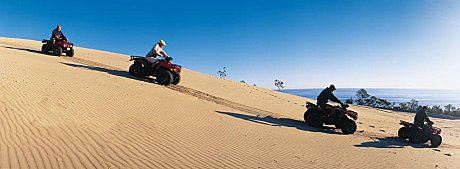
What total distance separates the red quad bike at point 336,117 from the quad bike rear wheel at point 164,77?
6.45 metres

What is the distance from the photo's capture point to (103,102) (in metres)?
8.94

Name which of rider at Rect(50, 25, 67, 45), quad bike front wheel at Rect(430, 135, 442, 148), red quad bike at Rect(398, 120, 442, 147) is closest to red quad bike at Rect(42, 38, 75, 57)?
rider at Rect(50, 25, 67, 45)

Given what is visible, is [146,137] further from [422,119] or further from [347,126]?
[422,119]

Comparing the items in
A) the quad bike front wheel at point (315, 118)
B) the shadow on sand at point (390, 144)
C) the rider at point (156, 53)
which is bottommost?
the shadow on sand at point (390, 144)

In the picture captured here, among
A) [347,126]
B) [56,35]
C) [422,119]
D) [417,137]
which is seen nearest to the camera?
[347,126]

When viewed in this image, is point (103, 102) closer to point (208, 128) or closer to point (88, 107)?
point (88, 107)

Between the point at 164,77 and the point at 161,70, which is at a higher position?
the point at 161,70

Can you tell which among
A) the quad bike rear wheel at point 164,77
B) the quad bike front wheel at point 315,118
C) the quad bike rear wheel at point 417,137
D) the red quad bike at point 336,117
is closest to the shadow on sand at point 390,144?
the quad bike rear wheel at point 417,137

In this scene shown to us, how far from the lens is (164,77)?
548 inches

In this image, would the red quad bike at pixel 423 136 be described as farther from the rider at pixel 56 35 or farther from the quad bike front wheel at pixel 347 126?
the rider at pixel 56 35

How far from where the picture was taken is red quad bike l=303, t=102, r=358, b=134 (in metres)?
10.3

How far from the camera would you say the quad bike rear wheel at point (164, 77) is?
1388 cm

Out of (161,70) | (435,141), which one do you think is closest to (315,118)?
(435,141)

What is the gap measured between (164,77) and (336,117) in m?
7.53
